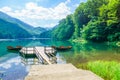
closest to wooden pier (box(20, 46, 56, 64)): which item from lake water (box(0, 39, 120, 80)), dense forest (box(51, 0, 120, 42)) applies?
lake water (box(0, 39, 120, 80))

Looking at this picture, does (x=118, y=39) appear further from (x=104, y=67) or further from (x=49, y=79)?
(x=49, y=79)

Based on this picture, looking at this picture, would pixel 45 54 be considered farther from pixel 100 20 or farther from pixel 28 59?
pixel 100 20

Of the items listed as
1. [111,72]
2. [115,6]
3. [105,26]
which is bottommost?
[111,72]

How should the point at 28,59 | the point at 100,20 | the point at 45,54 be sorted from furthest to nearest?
1. the point at 100,20
2. the point at 28,59
3. the point at 45,54

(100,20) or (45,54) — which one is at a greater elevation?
(100,20)

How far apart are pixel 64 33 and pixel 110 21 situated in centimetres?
5354

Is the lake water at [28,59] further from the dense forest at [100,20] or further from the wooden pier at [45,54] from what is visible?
the dense forest at [100,20]

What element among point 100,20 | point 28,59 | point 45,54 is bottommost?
point 28,59

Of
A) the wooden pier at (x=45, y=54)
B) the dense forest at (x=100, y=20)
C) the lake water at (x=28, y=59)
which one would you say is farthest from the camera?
the dense forest at (x=100, y=20)

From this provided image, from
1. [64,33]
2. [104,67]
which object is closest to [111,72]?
[104,67]

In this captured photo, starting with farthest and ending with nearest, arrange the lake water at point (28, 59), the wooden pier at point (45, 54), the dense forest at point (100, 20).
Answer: the dense forest at point (100, 20), the wooden pier at point (45, 54), the lake water at point (28, 59)

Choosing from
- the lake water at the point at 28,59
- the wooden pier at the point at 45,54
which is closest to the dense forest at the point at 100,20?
the lake water at the point at 28,59

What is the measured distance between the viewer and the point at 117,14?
205 ft

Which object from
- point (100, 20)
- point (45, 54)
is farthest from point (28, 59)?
point (100, 20)
